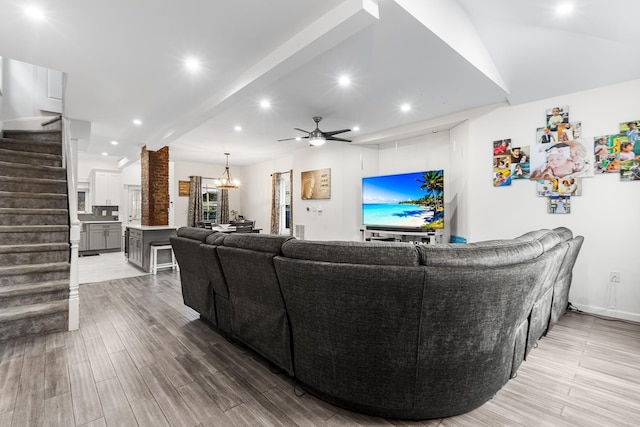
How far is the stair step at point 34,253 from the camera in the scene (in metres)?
2.98

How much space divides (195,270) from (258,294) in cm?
114

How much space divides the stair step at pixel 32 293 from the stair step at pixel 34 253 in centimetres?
29

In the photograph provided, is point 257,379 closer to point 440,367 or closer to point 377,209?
point 440,367

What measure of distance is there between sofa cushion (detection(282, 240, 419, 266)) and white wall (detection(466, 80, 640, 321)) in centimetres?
321

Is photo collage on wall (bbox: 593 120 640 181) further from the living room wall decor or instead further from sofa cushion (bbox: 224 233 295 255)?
the living room wall decor

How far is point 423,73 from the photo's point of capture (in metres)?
3.18

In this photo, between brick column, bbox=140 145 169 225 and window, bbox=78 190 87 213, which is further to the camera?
window, bbox=78 190 87 213

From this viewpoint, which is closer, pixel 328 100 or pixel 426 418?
pixel 426 418

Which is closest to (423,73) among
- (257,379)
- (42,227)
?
(257,379)

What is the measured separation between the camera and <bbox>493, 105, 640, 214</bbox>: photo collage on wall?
123 inches

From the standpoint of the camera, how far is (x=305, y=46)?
2408mm

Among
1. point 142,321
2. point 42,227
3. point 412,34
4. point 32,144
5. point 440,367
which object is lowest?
point 142,321

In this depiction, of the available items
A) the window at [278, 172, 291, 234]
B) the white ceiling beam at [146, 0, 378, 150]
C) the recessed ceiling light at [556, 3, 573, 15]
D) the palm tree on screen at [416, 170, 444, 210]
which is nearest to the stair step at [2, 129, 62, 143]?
the white ceiling beam at [146, 0, 378, 150]

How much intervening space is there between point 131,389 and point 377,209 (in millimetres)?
4472
